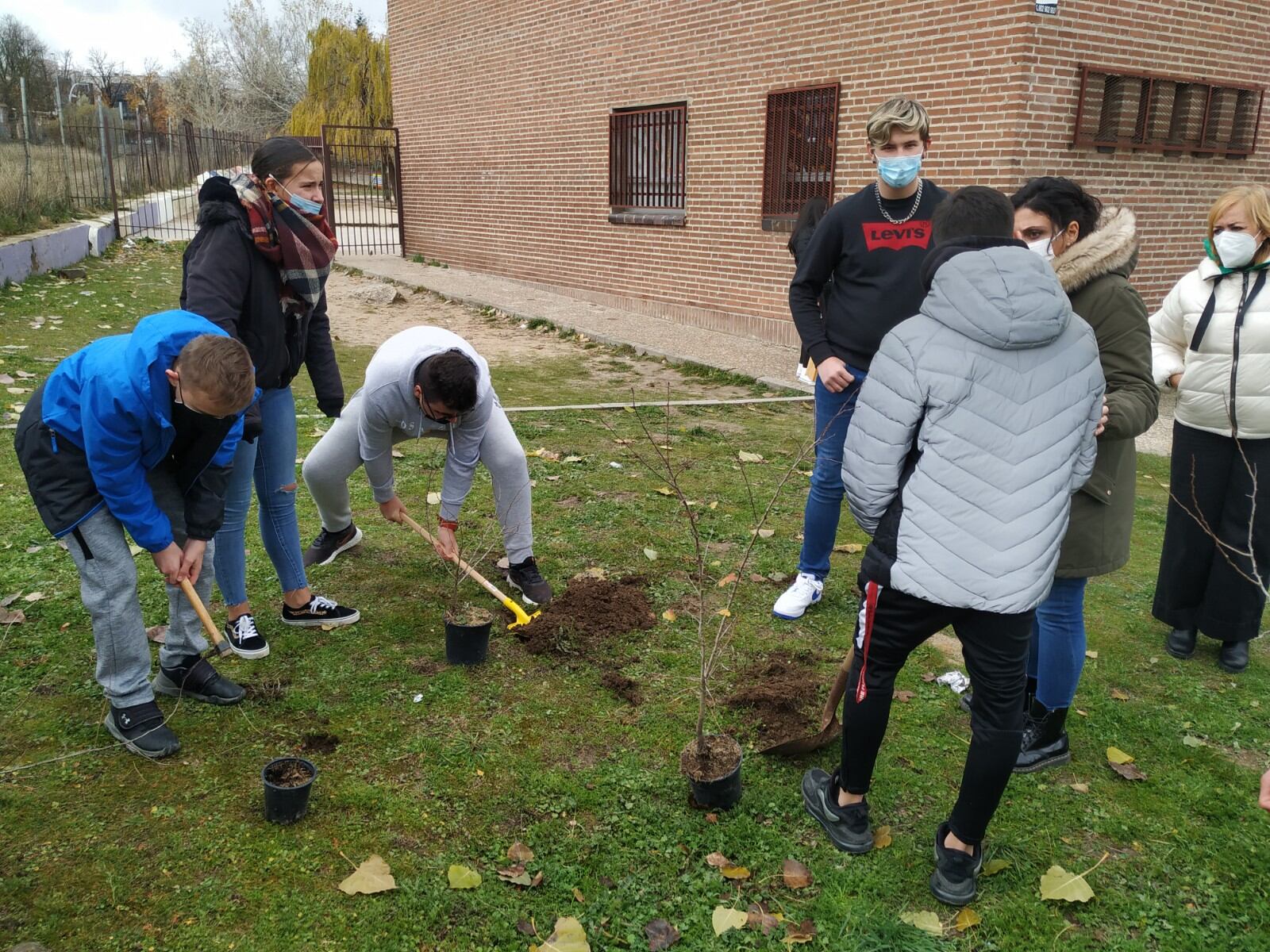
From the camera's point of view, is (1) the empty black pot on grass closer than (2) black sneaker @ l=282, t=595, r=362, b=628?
Yes

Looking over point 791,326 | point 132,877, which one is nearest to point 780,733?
point 132,877

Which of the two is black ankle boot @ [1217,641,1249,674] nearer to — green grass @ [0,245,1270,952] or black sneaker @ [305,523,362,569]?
green grass @ [0,245,1270,952]

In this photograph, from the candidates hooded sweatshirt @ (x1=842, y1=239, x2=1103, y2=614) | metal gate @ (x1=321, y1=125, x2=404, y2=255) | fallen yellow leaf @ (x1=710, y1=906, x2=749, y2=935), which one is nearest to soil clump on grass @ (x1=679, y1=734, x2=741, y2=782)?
fallen yellow leaf @ (x1=710, y1=906, x2=749, y2=935)

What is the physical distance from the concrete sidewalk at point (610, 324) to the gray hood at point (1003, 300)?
22.7 feet

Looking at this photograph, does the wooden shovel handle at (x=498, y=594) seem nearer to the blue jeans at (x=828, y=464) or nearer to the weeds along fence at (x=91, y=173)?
the blue jeans at (x=828, y=464)

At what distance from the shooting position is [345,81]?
119ft

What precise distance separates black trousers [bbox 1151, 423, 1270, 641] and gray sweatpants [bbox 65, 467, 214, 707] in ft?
13.3

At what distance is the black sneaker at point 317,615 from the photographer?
13.7 feet

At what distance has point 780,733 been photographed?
3482 mm

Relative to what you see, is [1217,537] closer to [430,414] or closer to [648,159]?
[430,414]

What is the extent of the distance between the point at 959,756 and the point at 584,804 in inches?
53.5

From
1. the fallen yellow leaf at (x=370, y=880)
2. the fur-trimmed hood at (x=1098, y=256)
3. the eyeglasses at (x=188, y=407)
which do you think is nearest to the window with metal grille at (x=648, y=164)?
the fur-trimmed hood at (x=1098, y=256)

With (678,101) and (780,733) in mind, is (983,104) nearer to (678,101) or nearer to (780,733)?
(678,101)

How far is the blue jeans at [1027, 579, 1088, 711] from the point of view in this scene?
313 cm
